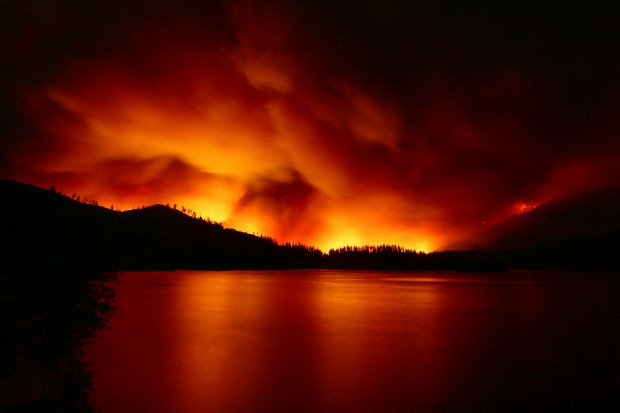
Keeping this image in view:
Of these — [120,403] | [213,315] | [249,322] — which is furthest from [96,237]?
[213,315]

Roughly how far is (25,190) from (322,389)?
15712 mm

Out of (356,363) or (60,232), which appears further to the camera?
(356,363)

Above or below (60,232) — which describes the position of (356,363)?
below

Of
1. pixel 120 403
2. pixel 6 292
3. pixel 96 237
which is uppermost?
pixel 96 237

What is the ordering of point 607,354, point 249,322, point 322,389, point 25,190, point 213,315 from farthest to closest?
point 213,315
point 249,322
point 25,190
point 607,354
point 322,389

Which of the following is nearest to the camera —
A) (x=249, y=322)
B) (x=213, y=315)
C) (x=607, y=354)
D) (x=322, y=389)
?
(x=322, y=389)

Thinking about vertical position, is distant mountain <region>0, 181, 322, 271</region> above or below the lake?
above

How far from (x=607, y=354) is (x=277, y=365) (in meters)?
12.0

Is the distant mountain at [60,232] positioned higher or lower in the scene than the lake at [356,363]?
higher

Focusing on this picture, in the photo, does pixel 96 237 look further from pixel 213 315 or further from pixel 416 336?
pixel 213 315

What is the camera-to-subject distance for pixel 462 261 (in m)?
132

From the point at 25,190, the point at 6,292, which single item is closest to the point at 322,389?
the point at 6,292

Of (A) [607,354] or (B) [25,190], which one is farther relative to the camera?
(B) [25,190]

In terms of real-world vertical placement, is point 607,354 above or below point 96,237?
Result: below
